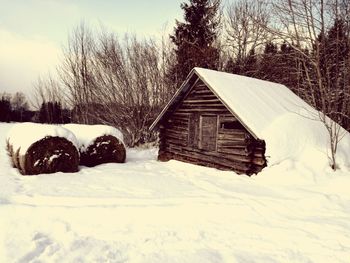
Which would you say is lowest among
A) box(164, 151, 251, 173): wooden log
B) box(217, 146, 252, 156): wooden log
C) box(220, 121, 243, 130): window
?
box(164, 151, 251, 173): wooden log

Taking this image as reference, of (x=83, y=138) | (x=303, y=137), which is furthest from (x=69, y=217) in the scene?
(x=303, y=137)

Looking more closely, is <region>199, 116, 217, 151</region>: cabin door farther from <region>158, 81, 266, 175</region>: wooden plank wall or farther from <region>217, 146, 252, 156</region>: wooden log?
<region>217, 146, 252, 156</region>: wooden log

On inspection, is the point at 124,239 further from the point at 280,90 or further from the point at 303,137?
the point at 280,90

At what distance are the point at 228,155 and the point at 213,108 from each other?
2015mm

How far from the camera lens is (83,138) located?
40.3 feet

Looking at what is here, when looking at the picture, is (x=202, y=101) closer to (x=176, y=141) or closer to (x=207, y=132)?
→ (x=207, y=132)

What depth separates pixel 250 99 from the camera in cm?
1258

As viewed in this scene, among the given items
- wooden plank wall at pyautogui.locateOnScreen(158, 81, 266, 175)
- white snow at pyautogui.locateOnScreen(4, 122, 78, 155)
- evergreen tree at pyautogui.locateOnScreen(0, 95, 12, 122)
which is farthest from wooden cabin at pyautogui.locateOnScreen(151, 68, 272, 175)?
evergreen tree at pyautogui.locateOnScreen(0, 95, 12, 122)

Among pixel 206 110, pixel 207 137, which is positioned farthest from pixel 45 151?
pixel 206 110

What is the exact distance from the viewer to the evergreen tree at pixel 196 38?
83.1 ft

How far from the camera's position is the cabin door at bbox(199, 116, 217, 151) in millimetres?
12594

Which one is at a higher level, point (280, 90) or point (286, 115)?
point (280, 90)

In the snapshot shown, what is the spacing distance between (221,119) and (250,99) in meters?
1.48

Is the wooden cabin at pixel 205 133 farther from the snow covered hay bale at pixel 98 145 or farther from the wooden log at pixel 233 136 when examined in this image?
the snow covered hay bale at pixel 98 145
